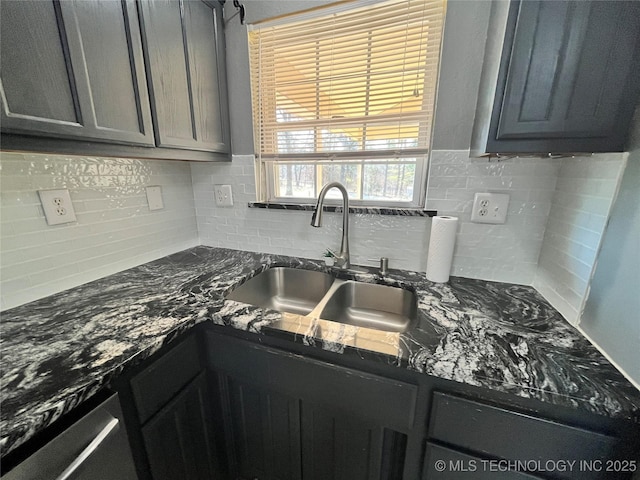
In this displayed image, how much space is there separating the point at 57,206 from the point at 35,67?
52 cm

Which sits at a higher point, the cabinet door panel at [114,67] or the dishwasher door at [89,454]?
the cabinet door panel at [114,67]

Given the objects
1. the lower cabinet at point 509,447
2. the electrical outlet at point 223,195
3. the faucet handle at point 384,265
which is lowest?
the lower cabinet at point 509,447

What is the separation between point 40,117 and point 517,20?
1.30m

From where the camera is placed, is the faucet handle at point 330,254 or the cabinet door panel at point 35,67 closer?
the cabinet door panel at point 35,67

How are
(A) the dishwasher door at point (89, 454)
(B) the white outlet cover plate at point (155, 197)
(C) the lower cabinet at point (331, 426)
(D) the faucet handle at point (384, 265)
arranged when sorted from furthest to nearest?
(B) the white outlet cover plate at point (155, 197) → (D) the faucet handle at point (384, 265) → (C) the lower cabinet at point (331, 426) → (A) the dishwasher door at point (89, 454)

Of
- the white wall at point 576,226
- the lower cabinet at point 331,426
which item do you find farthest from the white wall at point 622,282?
the lower cabinet at point 331,426

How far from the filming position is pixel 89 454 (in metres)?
0.57

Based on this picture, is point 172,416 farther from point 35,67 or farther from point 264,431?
point 35,67

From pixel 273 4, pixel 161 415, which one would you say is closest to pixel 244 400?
pixel 161 415

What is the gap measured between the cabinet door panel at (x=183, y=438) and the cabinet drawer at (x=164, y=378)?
0.11ft

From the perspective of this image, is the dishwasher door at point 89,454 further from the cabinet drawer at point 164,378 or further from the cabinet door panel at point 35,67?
the cabinet door panel at point 35,67

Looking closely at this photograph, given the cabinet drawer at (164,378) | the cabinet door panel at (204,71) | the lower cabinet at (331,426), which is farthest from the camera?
the cabinet door panel at (204,71)

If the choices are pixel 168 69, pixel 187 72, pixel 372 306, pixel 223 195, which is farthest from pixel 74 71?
pixel 372 306

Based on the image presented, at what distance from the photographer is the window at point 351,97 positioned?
1.08 meters
